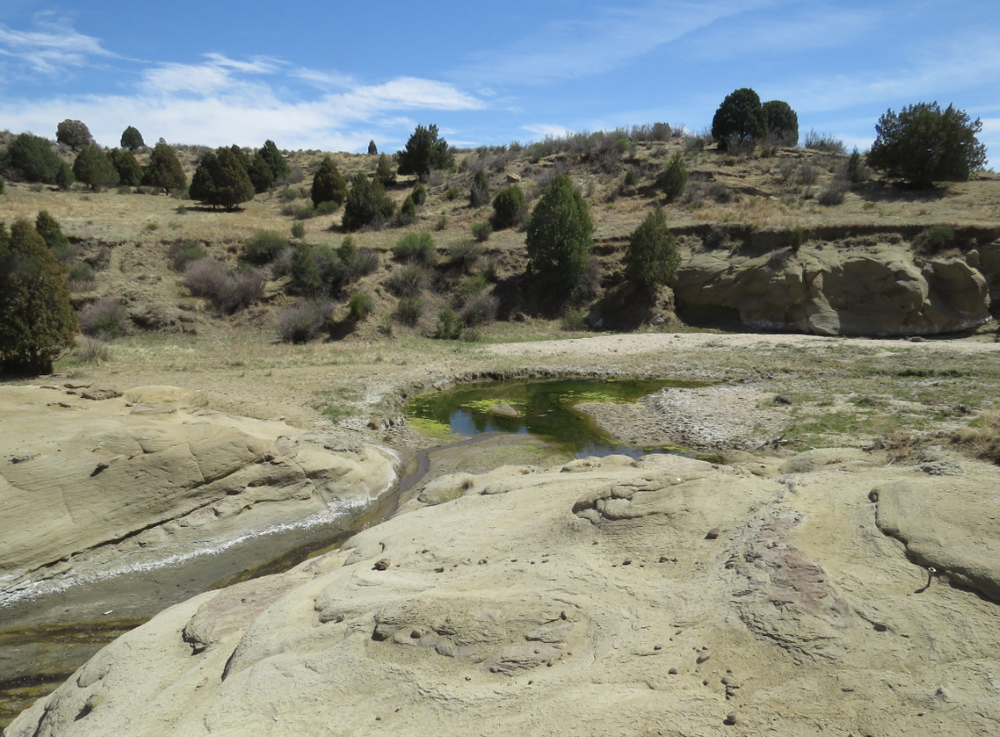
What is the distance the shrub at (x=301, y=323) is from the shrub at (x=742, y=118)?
118 feet

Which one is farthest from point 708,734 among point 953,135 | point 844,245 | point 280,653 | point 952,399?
A: point 953,135

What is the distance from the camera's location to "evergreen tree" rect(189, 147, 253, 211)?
4231 centimetres

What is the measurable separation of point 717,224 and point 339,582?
33.3 meters

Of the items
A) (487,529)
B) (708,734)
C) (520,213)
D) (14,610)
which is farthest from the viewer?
(520,213)

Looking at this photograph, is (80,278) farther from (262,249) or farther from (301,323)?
(301,323)

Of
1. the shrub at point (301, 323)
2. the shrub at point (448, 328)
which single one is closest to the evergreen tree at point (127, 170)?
the shrub at point (301, 323)

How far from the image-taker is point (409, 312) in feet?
102

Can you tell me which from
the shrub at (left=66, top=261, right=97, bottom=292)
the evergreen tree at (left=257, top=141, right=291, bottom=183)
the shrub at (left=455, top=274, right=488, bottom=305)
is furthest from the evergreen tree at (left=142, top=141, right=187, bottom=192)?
the shrub at (left=455, top=274, right=488, bottom=305)

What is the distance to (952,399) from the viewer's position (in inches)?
606

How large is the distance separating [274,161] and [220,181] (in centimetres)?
1314

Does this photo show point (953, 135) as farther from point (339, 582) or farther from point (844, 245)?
point (339, 582)

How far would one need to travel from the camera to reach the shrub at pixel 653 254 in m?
31.9

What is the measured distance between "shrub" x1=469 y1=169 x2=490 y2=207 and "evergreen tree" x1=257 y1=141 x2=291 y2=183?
19188 millimetres

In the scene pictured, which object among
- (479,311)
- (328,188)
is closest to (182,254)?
(479,311)
